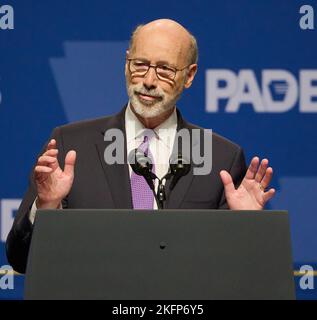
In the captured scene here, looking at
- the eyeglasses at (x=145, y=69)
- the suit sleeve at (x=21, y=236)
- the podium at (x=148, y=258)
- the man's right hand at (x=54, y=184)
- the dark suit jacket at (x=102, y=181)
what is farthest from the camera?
the eyeglasses at (x=145, y=69)

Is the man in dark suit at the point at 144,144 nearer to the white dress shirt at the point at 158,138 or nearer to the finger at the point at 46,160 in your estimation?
the white dress shirt at the point at 158,138

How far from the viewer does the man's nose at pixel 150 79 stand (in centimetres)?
243

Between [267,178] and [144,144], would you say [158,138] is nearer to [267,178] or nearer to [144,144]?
[144,144]

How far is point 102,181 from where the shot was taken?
2387 millimetres

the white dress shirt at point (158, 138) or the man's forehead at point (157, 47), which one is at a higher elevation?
the man's forehead at point (157, 47)

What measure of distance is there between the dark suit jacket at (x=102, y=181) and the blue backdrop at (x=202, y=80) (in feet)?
2.00

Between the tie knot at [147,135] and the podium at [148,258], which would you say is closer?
the podium at [148,258]

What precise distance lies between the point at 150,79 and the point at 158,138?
194 mm

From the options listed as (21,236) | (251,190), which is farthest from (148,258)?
(21,236)

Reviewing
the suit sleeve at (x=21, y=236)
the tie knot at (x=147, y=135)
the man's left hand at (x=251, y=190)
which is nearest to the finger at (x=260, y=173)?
the man's left hand at (x=251, y=190)

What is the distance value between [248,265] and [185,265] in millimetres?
134

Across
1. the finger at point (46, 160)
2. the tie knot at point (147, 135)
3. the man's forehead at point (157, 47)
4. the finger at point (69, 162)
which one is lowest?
the finger at point (46, 160)
